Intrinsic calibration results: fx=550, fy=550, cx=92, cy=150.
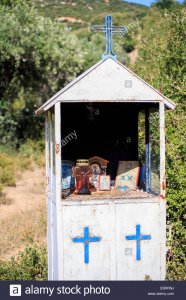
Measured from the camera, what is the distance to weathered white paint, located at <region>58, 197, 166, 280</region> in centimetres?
539

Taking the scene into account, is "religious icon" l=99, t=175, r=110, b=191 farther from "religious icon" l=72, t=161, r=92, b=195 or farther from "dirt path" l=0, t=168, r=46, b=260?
"dirt path" l=0, t=168, r=46, b=260

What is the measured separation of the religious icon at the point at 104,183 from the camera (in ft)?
20.0

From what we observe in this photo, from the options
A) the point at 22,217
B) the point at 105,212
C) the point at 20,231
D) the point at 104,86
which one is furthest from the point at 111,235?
the point at 22,217

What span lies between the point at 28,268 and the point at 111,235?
2.02 metres

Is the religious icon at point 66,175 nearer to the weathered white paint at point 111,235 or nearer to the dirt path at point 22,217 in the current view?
the weathered white paint at point 111,235

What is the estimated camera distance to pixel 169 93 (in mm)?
8898

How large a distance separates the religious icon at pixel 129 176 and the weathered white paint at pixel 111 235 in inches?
34.3

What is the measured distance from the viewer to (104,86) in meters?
5.41

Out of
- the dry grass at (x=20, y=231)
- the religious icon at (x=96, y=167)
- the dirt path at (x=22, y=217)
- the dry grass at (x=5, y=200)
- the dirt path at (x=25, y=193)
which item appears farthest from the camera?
the dry grass at (x=5, y=200)

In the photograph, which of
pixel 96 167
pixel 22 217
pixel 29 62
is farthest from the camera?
pixel 29 62

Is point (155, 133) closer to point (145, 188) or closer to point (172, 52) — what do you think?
point (145, 188)

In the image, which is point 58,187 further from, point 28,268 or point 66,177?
point 28,268
